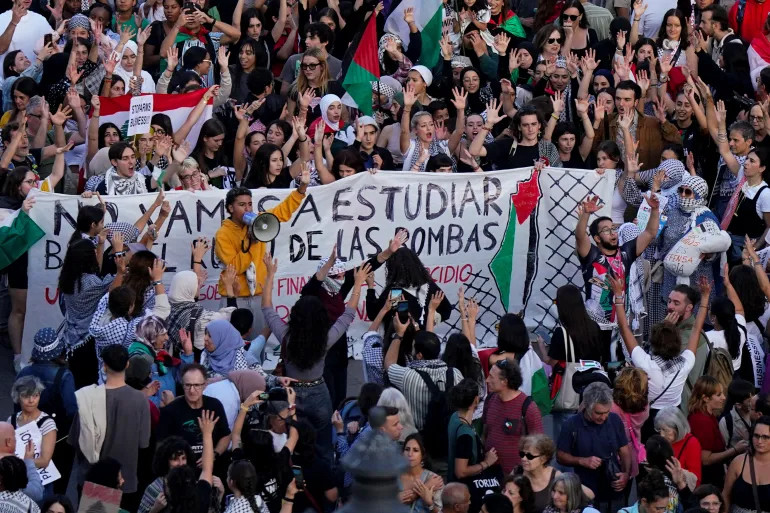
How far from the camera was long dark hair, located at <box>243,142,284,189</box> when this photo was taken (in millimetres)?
13898

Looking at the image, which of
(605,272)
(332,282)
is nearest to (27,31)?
(332,282)

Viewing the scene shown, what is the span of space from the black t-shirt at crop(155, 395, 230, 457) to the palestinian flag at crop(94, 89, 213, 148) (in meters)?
5.02

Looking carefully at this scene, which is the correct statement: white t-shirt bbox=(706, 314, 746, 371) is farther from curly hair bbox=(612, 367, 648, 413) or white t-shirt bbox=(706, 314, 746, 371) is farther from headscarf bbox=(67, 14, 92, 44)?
headscarf bbox=(67, 14, 92, 44)

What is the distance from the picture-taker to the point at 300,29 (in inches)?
701

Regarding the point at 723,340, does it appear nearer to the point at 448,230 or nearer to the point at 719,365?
the point at 719,365

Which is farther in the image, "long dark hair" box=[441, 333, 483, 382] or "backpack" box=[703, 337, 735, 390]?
"backpack" box=[703, 337, 735, 390]

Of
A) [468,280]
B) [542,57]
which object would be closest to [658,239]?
[468,280]

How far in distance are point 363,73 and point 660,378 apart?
5498 millimetres

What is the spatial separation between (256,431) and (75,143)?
5.99 m

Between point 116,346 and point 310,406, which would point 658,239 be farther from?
point 116,346

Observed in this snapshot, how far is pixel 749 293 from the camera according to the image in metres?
12.1

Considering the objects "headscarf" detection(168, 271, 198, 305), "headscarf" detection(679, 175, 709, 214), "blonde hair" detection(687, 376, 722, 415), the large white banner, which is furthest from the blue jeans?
"headscarf" detection(679, 175, 709, 214)

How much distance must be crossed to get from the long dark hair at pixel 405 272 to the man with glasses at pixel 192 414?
219 cm

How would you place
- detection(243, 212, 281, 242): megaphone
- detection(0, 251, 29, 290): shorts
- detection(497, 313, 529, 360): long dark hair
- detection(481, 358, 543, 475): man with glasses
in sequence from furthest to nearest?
detection(0, 251, 29, 290): shorts, detection(243, 212, 281, 242): megaphone, detection(497, 313, 529, 360): long dark hair, detection(481, 358, 543, 475): man with glasses
